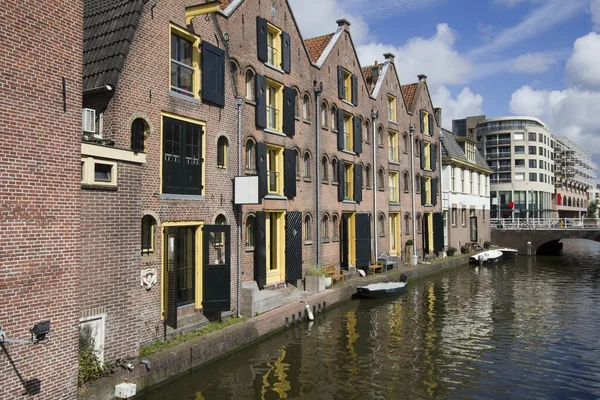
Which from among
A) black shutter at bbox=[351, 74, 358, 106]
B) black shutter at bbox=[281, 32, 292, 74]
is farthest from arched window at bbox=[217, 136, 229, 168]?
black shutter at bbox=[351, 74, 358, 106]

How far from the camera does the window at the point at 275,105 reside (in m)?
20.3

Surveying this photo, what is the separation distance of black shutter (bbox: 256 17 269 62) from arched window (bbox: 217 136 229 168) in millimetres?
4918

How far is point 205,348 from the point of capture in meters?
12.5

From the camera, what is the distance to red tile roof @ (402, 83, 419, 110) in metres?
36.0

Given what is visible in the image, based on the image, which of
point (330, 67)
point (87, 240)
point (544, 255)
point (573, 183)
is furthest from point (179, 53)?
point (573, 183)

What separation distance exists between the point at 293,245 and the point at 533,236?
116 feet

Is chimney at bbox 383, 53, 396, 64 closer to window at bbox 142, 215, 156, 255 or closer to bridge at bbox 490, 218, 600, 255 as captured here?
window at bbox 142, 215, 156, 255

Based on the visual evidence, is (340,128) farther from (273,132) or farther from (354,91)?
(273,132)

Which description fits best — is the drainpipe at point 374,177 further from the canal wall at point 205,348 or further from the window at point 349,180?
the canal wall at point 205,348

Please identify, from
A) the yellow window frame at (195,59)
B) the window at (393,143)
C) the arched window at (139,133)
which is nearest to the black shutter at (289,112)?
the yellow window frame at (195,59)

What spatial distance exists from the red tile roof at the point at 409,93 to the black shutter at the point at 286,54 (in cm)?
1635

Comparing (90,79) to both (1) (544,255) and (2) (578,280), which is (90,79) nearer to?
(2) (578,280)

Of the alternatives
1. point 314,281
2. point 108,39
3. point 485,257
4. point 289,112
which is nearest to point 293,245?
point 314,281

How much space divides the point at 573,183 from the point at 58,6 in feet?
401
